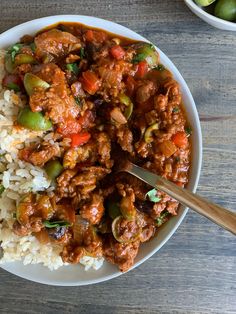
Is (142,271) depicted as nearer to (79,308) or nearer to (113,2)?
(79,308)

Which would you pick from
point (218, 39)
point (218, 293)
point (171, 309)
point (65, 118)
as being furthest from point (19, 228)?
point (218, 39)

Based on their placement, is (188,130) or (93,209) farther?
(188,130)

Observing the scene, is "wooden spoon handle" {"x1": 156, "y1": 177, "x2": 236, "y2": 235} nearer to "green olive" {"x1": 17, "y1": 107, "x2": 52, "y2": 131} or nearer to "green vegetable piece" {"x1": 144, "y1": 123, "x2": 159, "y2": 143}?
"green vegetable piece" {"x1": 144, "y1": 123, "x2": 159, "y2": 143}

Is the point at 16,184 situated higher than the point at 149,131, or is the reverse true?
the point at 149,131

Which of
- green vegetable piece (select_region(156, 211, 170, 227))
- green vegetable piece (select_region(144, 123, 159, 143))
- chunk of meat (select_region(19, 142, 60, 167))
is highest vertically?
green vegetable piece (select_region(144, 123, 159, 143))

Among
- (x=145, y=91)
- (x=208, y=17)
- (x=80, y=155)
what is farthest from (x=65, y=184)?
(x=208, y=17)

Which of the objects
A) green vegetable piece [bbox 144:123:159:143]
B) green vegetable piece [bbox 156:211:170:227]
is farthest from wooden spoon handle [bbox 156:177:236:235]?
green vegetable piece [bbox 156:211:170:227]

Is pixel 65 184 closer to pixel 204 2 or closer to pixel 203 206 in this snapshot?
pixel 203 206
